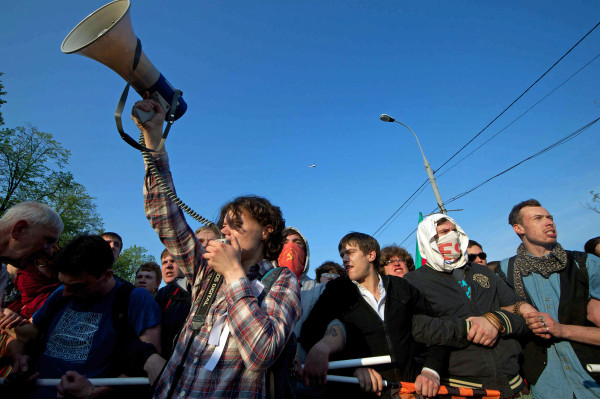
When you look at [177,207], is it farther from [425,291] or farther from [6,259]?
[425,291]

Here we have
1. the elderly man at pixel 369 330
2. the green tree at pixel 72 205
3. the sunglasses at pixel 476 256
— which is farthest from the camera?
the green tree at pixel 72 205

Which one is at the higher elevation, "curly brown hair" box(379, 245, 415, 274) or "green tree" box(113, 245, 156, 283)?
"green tree" box(113, 245, 156, 283)

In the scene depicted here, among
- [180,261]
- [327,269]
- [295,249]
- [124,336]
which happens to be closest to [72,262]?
[124,336]

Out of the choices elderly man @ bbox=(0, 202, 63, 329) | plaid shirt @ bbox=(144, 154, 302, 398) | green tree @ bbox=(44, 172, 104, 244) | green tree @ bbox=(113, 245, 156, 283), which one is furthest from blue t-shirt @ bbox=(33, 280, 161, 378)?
green tree @ bbox=(113, 245, 156, 283)

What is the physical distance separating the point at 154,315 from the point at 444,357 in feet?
7.16

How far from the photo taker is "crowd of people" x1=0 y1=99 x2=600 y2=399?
1.59 m

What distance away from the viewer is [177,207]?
5.95 ft

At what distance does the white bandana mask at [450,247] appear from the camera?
3092 mm

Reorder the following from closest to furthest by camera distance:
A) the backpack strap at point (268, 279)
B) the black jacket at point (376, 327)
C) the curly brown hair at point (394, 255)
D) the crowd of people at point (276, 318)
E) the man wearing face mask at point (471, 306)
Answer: the crowd of people at point (276, 318) → the backpack strap at point (268, 279) → the black jacket at point (376, 327) → the man wearing face mask at point (471, 306) → the curly brown hair at point (394, 255)

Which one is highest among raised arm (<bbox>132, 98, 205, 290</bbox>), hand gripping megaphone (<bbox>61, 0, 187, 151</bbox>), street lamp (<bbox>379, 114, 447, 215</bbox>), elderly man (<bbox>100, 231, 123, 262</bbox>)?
street lamp (<bbox>379, 114, 447, 215</bbox>)

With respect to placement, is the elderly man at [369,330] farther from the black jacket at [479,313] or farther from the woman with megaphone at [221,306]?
the woman with megaphone at [221,306]

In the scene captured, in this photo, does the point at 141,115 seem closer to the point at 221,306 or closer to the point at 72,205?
the point at 221,306

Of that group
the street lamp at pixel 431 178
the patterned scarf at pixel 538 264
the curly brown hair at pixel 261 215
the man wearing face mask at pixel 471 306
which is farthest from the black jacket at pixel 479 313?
the street lamp at pixel 431 178

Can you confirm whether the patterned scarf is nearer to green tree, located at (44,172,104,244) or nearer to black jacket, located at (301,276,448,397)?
black jacket, located at (301,276,448,397)
